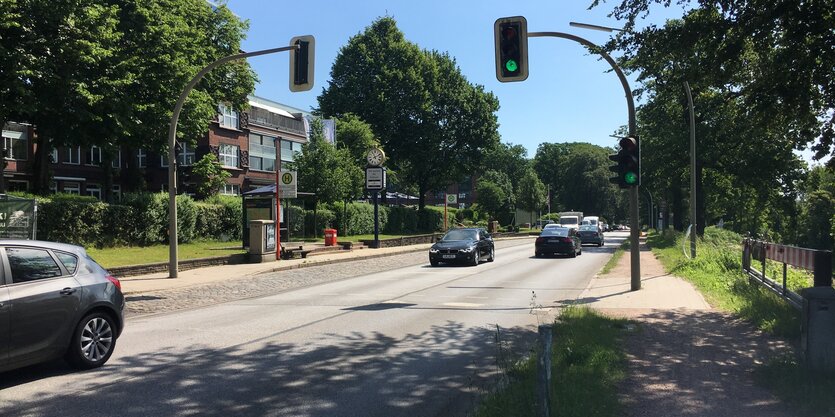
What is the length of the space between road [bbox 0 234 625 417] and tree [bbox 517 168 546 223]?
66.6 metres

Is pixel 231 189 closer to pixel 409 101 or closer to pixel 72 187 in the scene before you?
pixel 72 187

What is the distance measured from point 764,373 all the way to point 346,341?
4930 millimetres

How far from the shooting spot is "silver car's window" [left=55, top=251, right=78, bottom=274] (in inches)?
251

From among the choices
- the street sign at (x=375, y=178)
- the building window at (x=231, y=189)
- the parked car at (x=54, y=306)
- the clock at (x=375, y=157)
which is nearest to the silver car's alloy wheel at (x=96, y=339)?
the parked car at (x=54, y=306)

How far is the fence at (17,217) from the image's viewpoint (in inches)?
585

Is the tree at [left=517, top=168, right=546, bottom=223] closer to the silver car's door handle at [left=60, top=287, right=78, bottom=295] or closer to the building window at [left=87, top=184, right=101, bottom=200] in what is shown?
the building window at [left=87, top=184, right=101, bottom=200]

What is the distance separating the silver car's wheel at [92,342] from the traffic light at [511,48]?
7.12 meters

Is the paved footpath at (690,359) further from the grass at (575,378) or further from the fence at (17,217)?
the fence at (17,217)

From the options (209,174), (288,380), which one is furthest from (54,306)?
(209,174)

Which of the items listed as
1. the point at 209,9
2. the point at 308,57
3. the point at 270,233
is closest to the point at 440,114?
the point at 209,9

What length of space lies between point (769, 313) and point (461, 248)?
1374cm

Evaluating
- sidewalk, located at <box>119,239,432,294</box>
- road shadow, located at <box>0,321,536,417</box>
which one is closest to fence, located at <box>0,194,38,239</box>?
sidewalk, located at <box>119,239,432,294</box>

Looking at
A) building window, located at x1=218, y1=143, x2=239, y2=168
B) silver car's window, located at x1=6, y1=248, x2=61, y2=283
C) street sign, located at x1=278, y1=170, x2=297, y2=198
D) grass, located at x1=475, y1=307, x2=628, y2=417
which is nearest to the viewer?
grass, located at x1=475, y1=307, x2=628, y2=417

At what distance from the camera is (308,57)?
13320mm
